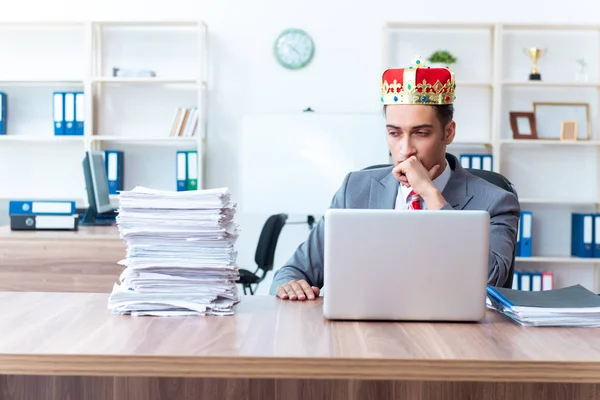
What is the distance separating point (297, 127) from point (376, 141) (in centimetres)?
47

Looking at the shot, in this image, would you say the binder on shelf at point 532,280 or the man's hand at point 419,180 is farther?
the binder on shelf at point 532,280

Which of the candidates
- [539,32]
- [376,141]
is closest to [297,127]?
[376,141]

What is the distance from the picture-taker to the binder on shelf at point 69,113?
16.9 feet

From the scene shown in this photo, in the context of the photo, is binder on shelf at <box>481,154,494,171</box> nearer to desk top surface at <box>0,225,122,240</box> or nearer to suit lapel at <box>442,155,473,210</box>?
desk top surface at <box>0,225,122,240</box>

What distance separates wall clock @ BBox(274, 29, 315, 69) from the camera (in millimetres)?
5246

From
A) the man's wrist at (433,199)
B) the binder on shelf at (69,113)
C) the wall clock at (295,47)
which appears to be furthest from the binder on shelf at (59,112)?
the man's wrist at (433,199)

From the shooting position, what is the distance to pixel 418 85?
2066 mm

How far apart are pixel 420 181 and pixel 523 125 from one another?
3.44m

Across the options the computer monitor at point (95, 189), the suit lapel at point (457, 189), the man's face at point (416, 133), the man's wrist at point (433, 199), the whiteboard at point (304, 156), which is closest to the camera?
the man's wrist at point (433, 199)

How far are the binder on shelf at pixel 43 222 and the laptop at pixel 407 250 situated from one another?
285cm

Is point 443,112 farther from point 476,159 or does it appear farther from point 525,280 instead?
point 525,280

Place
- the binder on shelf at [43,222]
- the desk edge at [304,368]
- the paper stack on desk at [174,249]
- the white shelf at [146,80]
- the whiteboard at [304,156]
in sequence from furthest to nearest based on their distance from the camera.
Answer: the white shelf at [146,80] < the whiteboard at [304,156] < the binder on shelf at [43,222] < the paper stack on desk at [174,249] < the desk edge at [304,368]

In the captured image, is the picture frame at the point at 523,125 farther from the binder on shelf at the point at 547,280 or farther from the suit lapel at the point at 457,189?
the suit lapel at the point at 457,189

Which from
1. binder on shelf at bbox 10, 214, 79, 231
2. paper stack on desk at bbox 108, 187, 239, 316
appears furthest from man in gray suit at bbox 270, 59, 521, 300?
binder on shelf at bbox 10, 214, 79, 231
